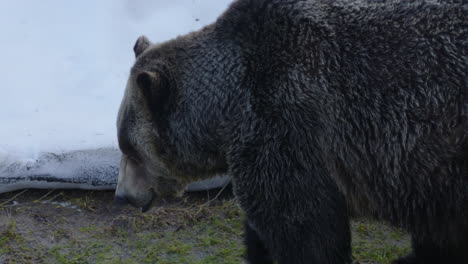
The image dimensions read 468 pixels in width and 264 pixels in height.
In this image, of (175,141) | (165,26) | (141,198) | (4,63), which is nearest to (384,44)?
(175,141)

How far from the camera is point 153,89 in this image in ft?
11.2

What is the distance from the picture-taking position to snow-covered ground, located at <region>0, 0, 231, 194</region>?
607 cm

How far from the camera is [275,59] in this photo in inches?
128

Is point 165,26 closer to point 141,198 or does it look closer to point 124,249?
point 124,249

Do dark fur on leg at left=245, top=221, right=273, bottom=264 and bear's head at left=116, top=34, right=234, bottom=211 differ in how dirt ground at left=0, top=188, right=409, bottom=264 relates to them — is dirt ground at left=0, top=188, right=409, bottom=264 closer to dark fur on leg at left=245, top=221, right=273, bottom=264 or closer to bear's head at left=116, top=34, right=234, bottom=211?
dark fur on leg at left=245, top=221, right=273, bottom=264

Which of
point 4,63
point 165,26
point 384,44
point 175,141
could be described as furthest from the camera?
point 165,26

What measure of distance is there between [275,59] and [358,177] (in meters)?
0.81

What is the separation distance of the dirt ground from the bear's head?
44.4 inches

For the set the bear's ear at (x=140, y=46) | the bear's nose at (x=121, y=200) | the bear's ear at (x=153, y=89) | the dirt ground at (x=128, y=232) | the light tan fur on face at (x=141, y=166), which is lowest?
the dirt ground at (x=128, y=232)

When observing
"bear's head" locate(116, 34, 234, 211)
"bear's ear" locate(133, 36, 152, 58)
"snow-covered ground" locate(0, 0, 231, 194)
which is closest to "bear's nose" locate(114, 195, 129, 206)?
"bear's head" locate(116, 34, 234, 211)

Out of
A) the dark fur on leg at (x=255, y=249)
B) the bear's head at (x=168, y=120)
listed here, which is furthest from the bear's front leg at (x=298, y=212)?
the dark fur on leg at (x=255, y=249)

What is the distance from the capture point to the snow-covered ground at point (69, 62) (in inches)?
239

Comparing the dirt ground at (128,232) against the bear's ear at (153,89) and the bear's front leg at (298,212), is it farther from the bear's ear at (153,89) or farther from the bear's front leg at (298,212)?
the bear's ear at (153,89)

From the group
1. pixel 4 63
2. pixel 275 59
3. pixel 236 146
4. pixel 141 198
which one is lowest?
pixel 141 198
